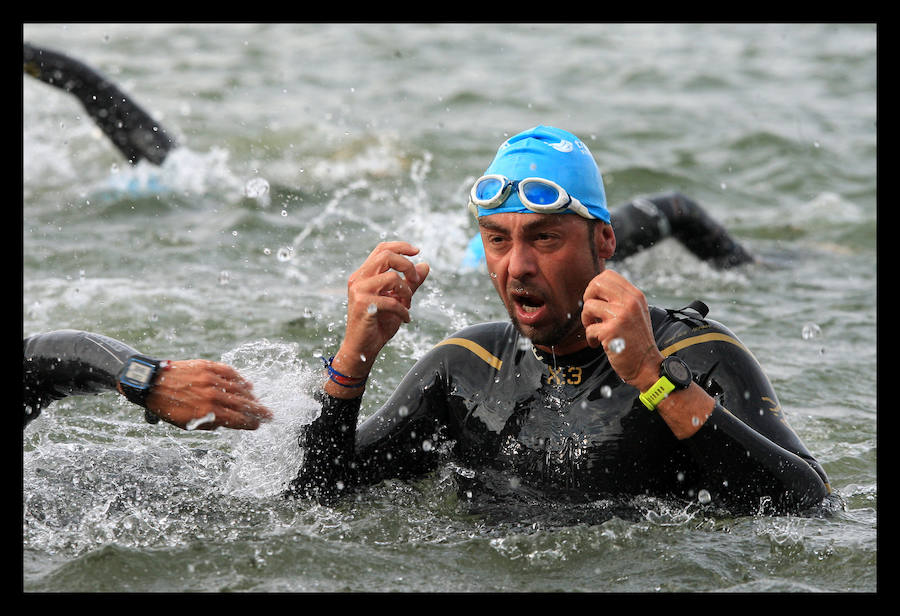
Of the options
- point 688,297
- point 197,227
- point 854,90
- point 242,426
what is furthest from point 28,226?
point 854,90

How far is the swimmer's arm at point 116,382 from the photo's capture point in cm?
404

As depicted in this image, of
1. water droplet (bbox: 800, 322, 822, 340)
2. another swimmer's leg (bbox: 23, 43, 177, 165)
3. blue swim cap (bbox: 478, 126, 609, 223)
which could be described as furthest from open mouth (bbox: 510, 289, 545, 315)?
another swimmer's leg (bbox: 23, 43, 177, 165)

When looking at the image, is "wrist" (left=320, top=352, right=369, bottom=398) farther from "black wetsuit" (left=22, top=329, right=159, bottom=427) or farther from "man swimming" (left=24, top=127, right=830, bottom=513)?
"black wetsuit" (left=22, top=329, right=159, bottom=427)

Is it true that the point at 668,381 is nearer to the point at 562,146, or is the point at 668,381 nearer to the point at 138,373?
the point at 562,146

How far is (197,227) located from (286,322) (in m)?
2.60

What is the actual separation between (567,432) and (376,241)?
5319mm

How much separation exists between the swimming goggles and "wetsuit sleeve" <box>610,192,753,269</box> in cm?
453

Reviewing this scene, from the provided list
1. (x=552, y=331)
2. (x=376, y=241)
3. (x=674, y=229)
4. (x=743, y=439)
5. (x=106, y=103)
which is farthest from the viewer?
(x=106, y=103)

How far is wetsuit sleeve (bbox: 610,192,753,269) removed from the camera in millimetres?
8594

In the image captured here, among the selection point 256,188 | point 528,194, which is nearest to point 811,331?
point 528,194

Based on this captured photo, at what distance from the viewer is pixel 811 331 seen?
7383 millimetres

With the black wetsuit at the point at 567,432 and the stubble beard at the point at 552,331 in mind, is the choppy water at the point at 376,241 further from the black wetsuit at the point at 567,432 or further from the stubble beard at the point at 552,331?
the stubble beard at the point at 552,331

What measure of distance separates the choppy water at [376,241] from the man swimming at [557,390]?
186 millimetres

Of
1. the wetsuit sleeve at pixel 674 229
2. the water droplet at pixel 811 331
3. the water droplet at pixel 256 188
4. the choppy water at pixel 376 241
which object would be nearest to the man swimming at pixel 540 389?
the choppy water at pixel 376 241
